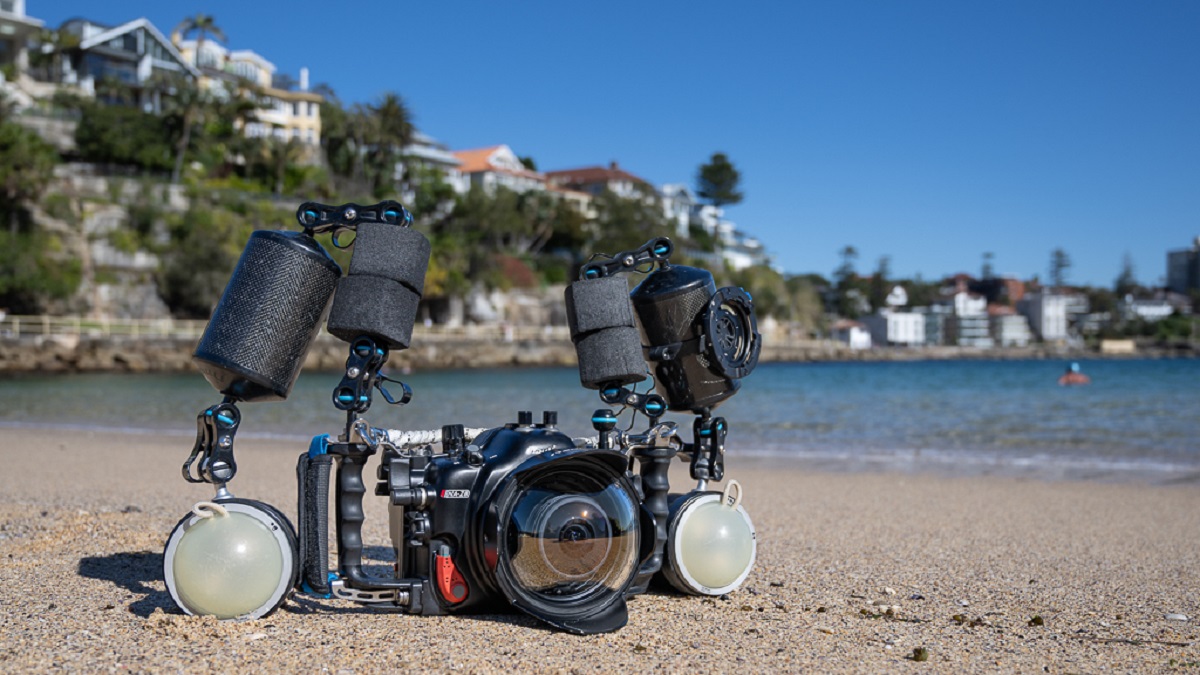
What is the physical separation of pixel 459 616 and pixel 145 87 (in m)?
69.4

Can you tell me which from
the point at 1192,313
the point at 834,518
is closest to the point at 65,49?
the point at 834,518

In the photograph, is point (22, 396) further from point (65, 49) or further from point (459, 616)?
point (65, 49)

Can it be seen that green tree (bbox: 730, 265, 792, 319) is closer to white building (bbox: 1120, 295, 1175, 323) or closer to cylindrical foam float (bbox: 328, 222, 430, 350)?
white building (bbox: 1120, 295, 1175, 323)

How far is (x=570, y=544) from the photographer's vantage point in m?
3.83

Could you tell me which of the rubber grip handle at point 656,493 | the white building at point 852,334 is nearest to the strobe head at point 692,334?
the rubber grip handle at point 656,493

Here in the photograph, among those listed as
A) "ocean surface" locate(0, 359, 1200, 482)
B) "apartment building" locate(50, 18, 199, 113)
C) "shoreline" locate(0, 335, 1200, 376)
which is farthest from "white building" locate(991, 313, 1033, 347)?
"ocean surface" locate(0, 359, 1200, 482)

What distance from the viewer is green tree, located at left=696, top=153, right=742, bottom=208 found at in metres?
119

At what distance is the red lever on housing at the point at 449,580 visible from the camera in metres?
3.92

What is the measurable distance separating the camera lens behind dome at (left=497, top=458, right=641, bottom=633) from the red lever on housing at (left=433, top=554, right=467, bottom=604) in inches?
10.9

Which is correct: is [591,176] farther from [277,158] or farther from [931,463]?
[931,463]

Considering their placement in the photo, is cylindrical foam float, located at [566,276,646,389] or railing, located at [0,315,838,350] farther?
railing, located at [0,315,838,350]

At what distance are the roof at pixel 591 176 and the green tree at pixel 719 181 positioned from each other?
53.1 feet

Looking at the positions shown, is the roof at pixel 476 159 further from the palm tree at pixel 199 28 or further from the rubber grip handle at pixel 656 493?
the rubber grip handle at pixel 656 493

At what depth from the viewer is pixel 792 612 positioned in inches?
171
